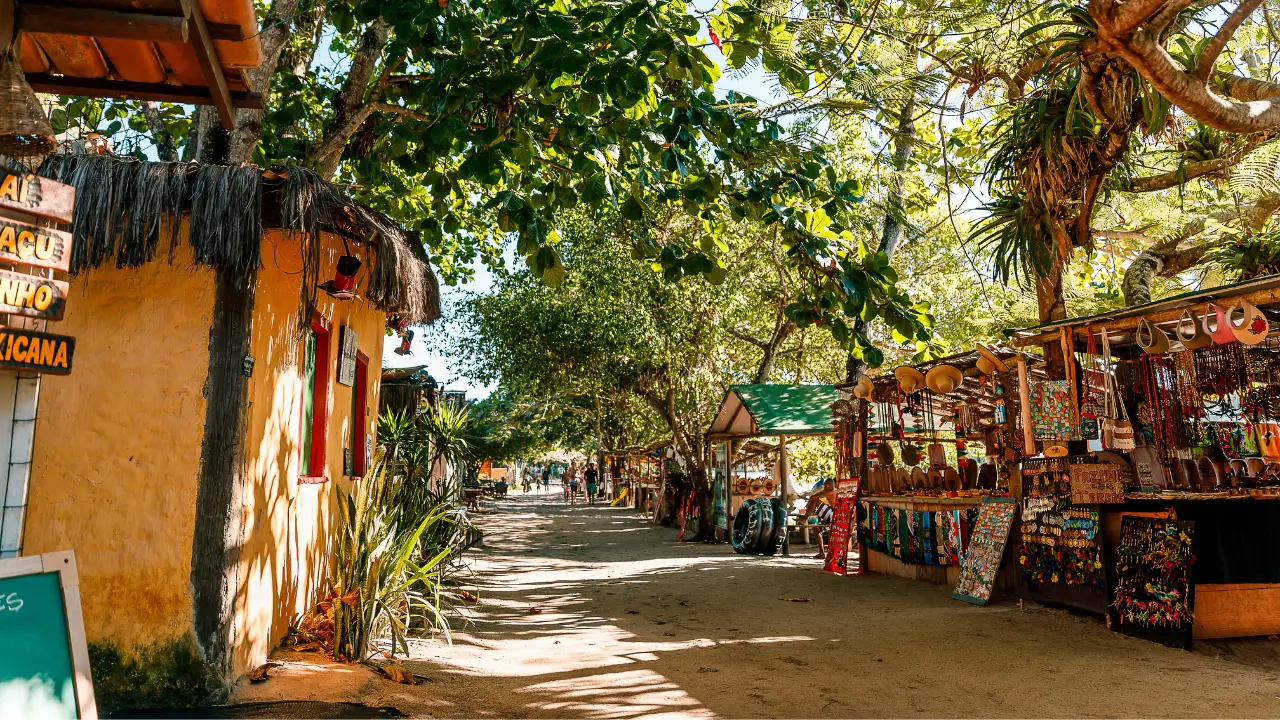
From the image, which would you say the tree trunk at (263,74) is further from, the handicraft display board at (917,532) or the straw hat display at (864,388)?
the handicraft display board at (917,532)

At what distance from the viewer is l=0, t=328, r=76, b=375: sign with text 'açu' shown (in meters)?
2.42

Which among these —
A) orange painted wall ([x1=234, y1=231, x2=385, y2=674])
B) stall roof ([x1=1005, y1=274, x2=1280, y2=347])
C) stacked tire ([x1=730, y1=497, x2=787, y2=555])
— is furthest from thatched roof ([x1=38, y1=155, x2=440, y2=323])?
stacked tire ([x1=730, y1=497, x2=787, y2=555])

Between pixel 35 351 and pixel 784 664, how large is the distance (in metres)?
4.78

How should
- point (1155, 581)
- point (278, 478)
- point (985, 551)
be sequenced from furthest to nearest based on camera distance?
point (985, 551) < point (1155, 581) < point (278, 478)

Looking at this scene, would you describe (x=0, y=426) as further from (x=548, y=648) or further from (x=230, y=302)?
(x=548, y=648)

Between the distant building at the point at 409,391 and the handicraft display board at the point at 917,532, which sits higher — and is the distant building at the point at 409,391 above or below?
above

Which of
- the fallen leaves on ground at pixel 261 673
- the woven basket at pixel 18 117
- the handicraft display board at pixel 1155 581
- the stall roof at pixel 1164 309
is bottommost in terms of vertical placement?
the fallen leaves on ground at pixel 261 673

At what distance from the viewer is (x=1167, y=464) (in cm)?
687

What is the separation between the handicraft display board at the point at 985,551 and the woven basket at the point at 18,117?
779cm

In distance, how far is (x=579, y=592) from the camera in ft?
30.8

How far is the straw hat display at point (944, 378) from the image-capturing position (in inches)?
344

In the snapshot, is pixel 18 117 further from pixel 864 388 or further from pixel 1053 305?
pixel 864 388

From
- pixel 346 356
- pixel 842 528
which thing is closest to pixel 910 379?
pixel 842 528

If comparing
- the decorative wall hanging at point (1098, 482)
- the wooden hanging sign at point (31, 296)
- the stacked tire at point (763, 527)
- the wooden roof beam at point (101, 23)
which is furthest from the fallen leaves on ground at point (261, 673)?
the stacked tire at point (763, 527)
